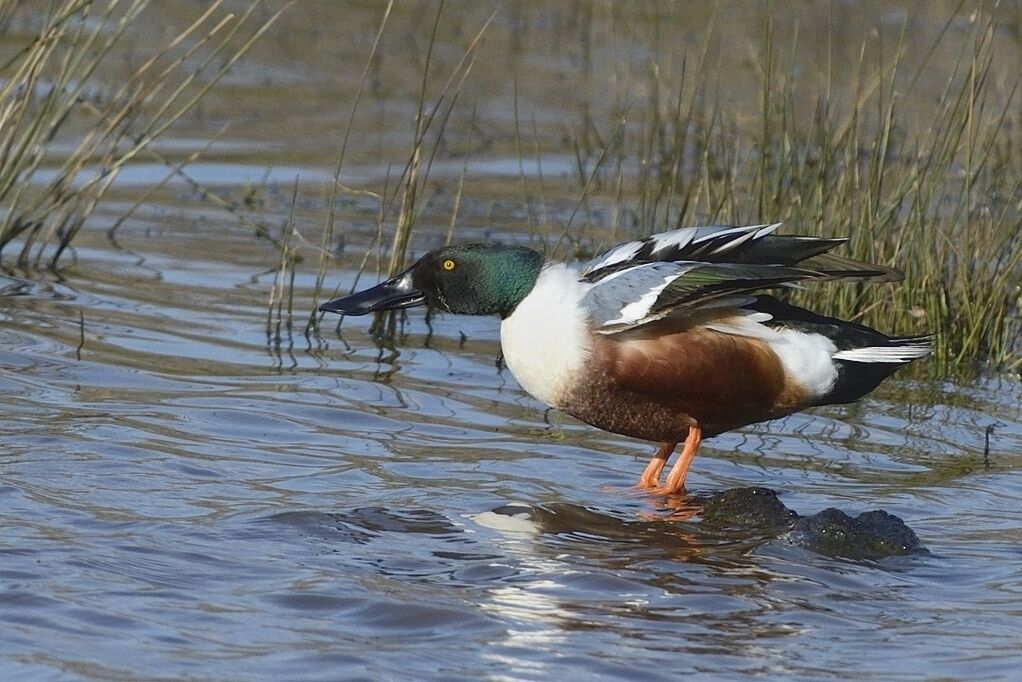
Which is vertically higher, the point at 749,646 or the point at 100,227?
the point at 100,227

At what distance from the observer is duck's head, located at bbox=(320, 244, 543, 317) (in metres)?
4.64

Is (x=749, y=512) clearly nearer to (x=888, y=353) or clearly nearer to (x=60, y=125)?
(x=888, y=353)

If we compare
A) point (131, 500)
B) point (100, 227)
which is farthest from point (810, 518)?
point (100, 227)

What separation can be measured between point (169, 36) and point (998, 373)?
7.03 meters

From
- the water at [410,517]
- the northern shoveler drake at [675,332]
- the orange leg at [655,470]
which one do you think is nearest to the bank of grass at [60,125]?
the water at [410,517]

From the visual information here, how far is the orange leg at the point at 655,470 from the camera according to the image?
15.6 feet

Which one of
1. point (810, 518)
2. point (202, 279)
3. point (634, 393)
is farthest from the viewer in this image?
point (202, 279)

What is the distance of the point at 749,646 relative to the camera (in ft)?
11.3

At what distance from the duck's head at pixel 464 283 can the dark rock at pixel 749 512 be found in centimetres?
78

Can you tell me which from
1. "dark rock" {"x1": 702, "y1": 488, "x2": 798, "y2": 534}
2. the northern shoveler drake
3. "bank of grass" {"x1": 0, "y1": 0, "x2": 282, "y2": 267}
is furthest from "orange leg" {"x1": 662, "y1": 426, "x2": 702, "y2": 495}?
"bank of grass" {"x1": 0, "y1": 0, "x2": 282, "y2": 267}

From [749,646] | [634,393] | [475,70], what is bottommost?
[749,646]

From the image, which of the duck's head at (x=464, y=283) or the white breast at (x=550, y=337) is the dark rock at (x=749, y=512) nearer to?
the white breast at (x=550, y=337)

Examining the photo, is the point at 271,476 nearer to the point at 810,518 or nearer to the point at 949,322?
the point at 810,518

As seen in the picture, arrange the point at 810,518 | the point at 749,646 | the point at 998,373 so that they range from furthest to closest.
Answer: the point at 998,373, the point at 810,518, the point at 749,646
